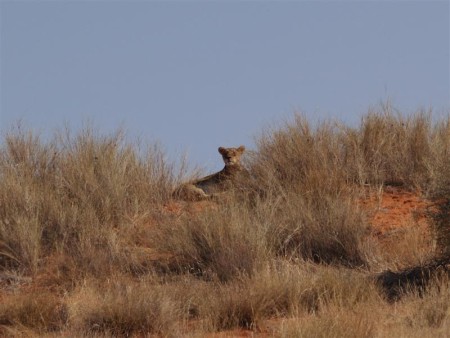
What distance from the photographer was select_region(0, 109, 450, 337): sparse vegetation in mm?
11133

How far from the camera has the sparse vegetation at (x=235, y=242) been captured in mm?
11133

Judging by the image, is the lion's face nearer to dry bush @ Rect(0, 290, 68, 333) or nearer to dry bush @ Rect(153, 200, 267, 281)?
dry bush @ Rect(153, 200, 267, 281)

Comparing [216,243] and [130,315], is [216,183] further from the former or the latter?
[130,315]

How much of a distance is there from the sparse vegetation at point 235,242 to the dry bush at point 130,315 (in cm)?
2

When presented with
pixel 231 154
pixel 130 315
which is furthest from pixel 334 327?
pixel 231 154

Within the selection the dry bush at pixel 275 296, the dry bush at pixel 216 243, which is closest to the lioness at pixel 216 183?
the dry bush at pixel 216 243

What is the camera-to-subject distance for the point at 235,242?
1405 cm

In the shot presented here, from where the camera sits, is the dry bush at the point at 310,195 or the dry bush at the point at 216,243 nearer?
the dry bush at the point at 216,243

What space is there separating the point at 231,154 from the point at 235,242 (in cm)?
452

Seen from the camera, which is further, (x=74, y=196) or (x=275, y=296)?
(x=74, y=196)

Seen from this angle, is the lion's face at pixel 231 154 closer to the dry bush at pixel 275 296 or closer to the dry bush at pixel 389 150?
the dry bush at pixel 389 150

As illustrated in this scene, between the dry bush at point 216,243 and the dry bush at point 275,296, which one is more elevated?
the dry bush at point 216,243

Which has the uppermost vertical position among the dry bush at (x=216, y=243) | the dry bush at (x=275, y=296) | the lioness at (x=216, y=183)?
the lioness at (x=216, y=183)

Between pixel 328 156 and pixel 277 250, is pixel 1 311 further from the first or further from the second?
pixel 328 156
